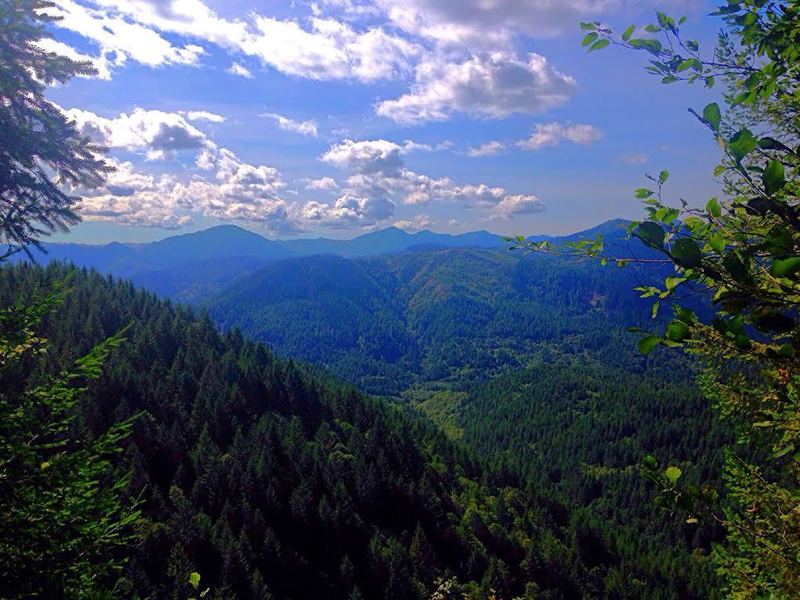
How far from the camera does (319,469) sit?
95.6 meters

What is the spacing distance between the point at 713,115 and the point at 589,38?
2218mm

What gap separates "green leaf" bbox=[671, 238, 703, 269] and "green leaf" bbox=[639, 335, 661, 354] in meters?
0.44

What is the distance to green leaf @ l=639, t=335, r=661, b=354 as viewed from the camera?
2.62 m

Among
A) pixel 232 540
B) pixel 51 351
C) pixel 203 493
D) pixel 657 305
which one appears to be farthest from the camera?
pixel 51 351

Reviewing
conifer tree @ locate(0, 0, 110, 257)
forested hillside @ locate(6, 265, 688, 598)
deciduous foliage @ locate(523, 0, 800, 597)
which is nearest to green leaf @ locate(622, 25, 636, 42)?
deciduous foliage @ locate(523, 0, 800, 597)

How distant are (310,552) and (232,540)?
68.6 feet

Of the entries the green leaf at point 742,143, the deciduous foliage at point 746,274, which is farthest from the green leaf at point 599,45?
the green leaf at point 742,143

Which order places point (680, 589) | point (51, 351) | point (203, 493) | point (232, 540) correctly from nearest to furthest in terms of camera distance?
1. point (232, 540)
2. point (203, 493)
3. point (51, 351)
4. point (680, 589)

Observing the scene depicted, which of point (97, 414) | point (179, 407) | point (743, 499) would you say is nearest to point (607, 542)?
point (179, 407)

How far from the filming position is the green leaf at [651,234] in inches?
104

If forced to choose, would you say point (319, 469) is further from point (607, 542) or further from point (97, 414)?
point (607, 542)

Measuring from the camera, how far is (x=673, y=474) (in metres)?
3.40

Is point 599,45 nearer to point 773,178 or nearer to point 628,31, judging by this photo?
point 628,31

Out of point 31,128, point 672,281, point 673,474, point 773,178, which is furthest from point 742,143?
point 31,128
